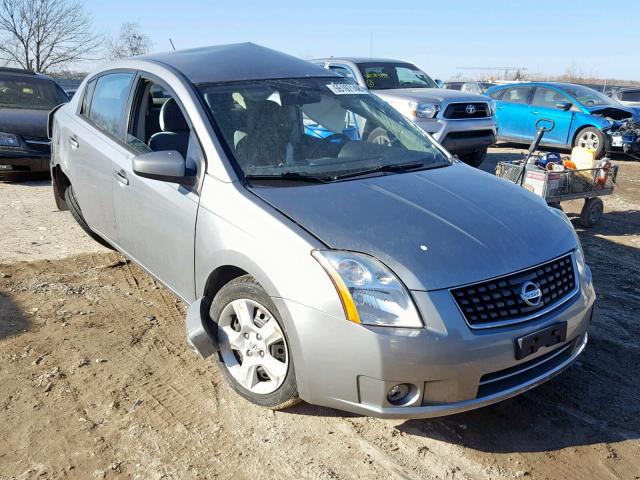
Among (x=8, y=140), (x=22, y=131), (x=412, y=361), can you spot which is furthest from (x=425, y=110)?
(x=412, y=361)

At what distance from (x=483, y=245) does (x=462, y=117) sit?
666 centimetres

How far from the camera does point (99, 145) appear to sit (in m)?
4.45

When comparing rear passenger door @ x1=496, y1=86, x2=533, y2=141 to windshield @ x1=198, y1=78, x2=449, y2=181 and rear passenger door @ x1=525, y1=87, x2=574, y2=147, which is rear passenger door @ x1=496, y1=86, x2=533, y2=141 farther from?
windshield @ x1=198, y1=78, x2=449, y2=181

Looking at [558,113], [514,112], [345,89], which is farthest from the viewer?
[514,112]

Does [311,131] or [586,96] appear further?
[586,96]

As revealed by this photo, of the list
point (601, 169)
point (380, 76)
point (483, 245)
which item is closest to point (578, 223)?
point (601, 169)

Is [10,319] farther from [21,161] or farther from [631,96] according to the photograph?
[631,96]

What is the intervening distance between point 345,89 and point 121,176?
1.65 m

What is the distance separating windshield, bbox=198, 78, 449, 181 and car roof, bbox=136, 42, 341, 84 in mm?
83

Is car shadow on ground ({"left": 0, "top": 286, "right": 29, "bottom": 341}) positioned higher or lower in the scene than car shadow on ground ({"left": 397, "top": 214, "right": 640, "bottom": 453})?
lower

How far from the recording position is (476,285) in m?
2.70

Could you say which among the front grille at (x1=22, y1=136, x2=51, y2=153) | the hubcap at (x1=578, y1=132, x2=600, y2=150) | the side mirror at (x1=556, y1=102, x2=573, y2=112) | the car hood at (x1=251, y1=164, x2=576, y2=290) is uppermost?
the car hood at (x1=251, y1=164, x2=576, y2=290)

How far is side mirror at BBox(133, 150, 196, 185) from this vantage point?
11.0 ft

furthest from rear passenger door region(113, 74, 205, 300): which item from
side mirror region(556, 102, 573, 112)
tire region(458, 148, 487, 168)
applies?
side mirror region(556, 102, 573, 112)
